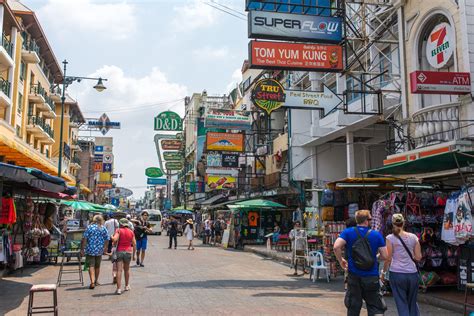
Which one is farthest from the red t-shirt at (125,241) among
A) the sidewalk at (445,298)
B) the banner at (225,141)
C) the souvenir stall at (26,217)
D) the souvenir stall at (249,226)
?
the banner at (225,141)

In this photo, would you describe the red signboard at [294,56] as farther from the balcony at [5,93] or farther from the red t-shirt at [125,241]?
the balcony at [5,93]

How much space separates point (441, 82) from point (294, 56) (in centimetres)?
483

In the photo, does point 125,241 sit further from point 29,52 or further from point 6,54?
point 29,52

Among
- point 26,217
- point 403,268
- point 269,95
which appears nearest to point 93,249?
point 26,217

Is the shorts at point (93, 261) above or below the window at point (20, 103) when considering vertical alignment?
below

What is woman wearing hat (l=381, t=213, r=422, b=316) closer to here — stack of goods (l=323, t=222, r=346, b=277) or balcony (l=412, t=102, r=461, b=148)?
stack of goods (l=323, t=222, r=346, b=277)

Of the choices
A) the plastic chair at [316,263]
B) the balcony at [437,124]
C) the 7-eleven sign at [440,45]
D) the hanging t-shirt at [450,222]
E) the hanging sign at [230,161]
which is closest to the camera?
the hanging t-shirt at [450,222]

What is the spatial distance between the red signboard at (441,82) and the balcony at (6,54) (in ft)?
95.6

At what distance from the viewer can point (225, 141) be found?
35438 millimetres

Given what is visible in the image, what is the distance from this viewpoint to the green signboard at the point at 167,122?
40.3 meters

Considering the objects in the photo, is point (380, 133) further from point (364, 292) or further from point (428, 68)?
point (364, 292)

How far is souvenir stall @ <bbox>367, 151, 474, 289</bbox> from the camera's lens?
953cm

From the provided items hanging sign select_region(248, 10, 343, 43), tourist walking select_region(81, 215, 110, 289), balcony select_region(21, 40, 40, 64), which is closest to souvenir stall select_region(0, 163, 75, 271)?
tourist walking select_region(81, 215, 110, 289)

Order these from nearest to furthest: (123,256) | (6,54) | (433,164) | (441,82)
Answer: (433,164)
(123,256)
(441,82)
(6,54)
